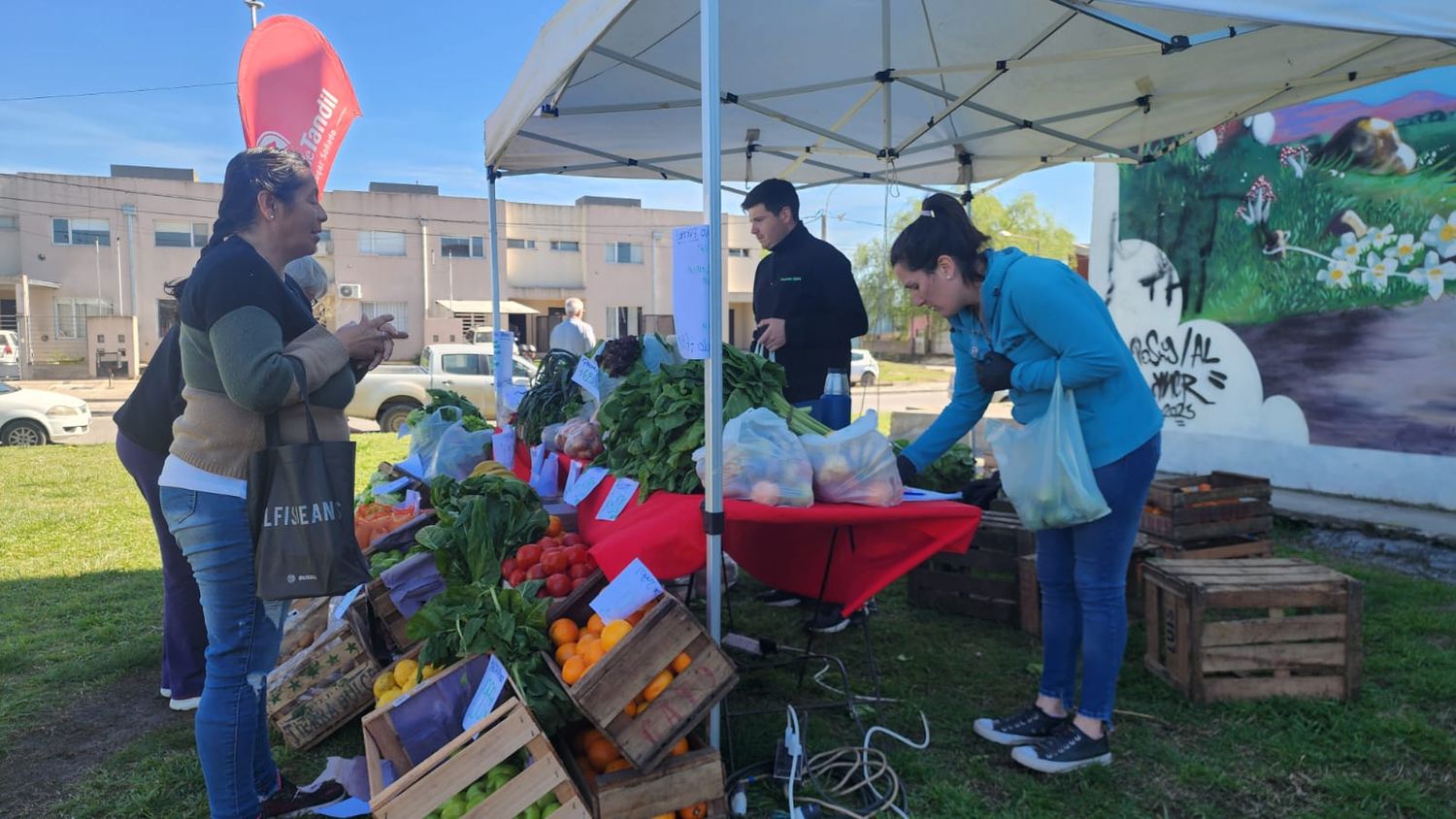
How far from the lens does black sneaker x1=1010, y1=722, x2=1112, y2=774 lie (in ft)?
9.14

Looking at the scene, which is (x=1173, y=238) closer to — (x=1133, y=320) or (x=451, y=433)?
(x=1133, y=320)

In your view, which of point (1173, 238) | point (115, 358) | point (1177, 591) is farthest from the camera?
point (115, 358)

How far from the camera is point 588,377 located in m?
3.73

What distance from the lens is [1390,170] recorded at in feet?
20.5

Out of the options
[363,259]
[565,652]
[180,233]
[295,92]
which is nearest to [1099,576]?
[565,652]

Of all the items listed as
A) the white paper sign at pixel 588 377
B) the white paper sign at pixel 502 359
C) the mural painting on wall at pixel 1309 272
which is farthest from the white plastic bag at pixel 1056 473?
the mural painting on wall at pixel 1309 272

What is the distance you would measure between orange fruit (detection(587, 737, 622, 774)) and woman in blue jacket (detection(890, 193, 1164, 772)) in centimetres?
128

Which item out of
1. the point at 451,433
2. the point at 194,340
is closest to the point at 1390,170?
the point at 451,433

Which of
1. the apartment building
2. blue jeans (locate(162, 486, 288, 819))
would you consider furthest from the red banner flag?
the apartment building

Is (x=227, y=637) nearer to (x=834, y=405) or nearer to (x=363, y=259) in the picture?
(x=834, y=405)

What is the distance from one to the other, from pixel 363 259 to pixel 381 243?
1.07 metres

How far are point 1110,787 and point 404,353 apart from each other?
120ft

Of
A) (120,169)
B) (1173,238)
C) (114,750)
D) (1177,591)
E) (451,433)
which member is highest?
(120,169)

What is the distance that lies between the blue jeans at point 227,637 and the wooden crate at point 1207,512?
4.23 metres
